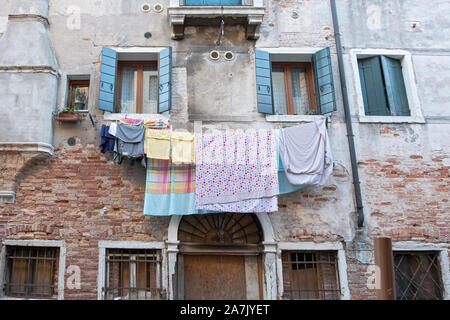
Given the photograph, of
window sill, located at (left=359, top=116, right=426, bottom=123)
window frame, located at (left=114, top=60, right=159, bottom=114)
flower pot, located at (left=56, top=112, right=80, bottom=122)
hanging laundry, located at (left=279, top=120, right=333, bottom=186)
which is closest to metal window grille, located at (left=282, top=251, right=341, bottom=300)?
hanging laundry, located at (left=279, top=120, right=333, bottom=186)

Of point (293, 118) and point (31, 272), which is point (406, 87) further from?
point (31, 272)

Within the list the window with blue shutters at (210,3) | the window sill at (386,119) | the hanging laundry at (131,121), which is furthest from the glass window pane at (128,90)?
the window sill at (386,119)

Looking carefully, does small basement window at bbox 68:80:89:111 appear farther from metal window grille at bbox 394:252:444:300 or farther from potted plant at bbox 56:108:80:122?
metal window grille at bbox 394:252:444:300

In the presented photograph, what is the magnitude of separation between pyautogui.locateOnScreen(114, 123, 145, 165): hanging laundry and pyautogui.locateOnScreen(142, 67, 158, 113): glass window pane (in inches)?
40.8

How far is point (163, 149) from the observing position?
7.02 m

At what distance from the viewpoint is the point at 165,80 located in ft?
25.8

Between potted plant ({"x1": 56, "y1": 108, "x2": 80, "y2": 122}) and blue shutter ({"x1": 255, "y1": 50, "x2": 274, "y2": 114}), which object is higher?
blue shutter ({"x1": 255, "y1": 50, "x2": 274, "y2": 114})

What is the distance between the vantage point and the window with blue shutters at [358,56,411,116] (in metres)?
8.19

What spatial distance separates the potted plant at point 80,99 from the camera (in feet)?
25.6

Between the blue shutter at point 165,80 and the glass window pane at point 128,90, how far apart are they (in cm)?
60

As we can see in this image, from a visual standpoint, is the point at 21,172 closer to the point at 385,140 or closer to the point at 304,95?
the point at 304,95

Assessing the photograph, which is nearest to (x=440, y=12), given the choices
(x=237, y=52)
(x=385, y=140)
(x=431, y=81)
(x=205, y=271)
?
(x=431, y=81)

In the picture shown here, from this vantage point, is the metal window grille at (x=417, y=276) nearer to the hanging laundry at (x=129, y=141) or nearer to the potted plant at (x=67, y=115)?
the hanging laundry at (x=129, y=141)
